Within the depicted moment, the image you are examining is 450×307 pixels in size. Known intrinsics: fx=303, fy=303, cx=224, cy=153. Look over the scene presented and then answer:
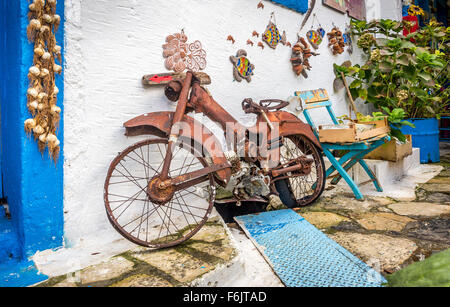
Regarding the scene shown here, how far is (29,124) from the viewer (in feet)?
6.53

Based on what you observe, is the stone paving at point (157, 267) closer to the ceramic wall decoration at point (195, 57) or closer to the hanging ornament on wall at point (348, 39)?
the ceramic wall decoration at point (195, 57)

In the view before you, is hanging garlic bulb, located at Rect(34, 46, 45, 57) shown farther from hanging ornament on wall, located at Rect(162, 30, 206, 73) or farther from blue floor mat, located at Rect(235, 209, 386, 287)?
blue floor mat, located at Rect(235, 209, 386, 287)

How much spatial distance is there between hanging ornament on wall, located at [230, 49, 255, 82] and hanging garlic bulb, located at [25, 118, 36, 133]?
2148 mm

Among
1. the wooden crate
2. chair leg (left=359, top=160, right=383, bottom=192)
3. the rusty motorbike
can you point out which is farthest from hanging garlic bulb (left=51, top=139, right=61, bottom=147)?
chair leg (left=359, top=160, right=383, bottom=192)

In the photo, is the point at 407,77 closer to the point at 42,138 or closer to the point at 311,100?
the point at 311,100

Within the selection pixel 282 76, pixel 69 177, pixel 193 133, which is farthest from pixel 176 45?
pixel 282 76

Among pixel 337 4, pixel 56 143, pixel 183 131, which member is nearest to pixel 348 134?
pixel 183 131

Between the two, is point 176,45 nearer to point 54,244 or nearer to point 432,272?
point 54,244

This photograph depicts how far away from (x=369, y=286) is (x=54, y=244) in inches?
83.4

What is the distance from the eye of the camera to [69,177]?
2.23 m

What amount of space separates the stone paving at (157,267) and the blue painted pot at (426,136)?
4.84 metres

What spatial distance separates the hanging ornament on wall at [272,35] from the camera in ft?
12.9

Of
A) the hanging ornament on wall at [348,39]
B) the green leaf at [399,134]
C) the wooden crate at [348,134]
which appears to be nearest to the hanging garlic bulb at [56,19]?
the wooden crate at [348,134]

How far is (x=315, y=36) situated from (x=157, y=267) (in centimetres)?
432
